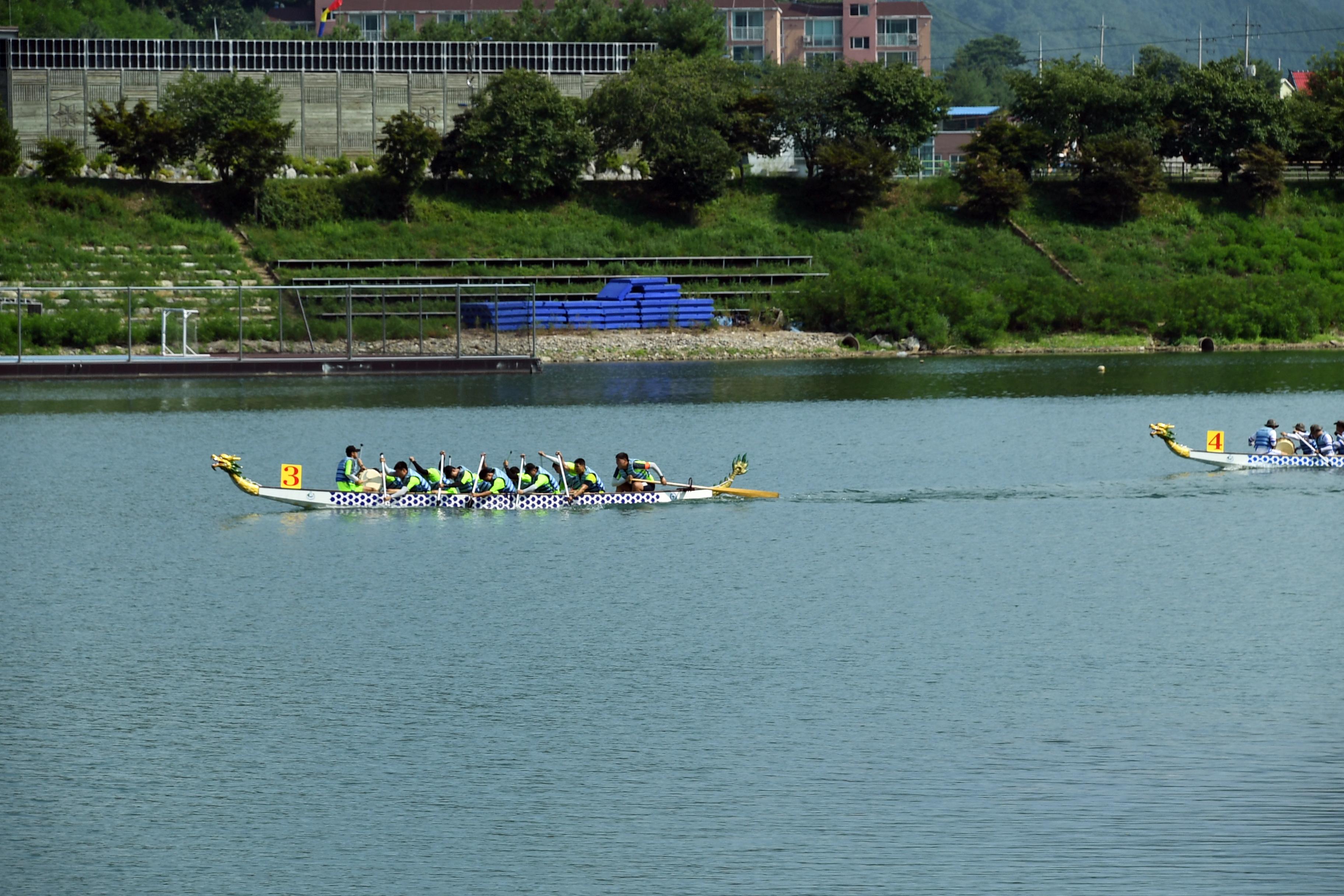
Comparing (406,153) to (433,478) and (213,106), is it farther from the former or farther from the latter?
(433,478)

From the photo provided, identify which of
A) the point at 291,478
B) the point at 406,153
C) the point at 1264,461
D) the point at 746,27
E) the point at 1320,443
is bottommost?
the point at 1264,461

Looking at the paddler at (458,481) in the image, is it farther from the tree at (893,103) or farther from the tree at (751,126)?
the tree at (893,103)

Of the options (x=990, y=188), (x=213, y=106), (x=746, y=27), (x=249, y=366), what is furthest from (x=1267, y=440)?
(x=746, y=27)

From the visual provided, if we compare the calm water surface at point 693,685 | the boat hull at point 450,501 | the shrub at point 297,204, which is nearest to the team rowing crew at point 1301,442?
the calm water surface at point 693,685

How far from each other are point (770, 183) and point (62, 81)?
47.1m

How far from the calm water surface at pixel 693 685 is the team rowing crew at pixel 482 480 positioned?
0.85 m

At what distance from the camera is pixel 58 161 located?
10112 centimetres

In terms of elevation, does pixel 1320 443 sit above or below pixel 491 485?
above

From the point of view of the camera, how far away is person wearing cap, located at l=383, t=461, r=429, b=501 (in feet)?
151

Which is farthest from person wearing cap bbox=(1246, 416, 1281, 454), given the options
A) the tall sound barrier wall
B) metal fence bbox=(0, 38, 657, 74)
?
the tall sound barrier wall

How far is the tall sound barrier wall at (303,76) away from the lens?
113 meters

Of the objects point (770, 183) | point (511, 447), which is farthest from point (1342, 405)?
point (770, 183)

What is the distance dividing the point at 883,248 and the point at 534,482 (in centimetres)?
6561

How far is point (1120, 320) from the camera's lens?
335 feet
